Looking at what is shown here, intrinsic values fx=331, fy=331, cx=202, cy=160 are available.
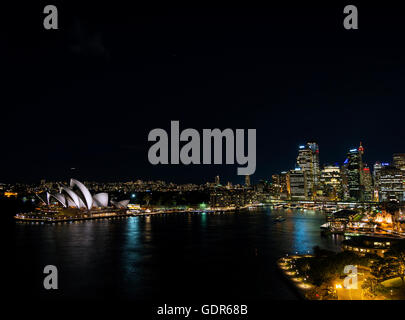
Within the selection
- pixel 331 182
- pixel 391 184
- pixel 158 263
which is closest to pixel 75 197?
pixel 158 263

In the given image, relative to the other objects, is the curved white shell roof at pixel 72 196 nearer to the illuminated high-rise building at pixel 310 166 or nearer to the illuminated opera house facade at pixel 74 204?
the illuminated opera house facade at pixel 74 204

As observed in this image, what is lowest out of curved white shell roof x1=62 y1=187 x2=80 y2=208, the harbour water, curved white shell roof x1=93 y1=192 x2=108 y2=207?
the harbour water

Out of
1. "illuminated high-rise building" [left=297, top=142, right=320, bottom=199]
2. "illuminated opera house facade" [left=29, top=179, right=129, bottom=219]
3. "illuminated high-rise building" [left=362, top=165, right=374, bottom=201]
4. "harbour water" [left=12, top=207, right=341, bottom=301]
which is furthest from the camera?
"illuminated high-rise building" [left=297, top=142, right=320, bottom=199]

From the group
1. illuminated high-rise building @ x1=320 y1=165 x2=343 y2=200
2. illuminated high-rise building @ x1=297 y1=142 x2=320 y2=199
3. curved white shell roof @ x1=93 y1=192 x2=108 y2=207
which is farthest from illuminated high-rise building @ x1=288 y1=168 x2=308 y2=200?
curved white shell roof @ x1=93 y1=192 x2=108 y2=207

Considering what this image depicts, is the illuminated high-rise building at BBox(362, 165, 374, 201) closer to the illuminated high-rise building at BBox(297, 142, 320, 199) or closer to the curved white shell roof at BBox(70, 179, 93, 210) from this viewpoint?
the illuminated high-rise building at BBox(297, 142, 320, 199)

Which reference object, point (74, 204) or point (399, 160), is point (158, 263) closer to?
point (74, 204)

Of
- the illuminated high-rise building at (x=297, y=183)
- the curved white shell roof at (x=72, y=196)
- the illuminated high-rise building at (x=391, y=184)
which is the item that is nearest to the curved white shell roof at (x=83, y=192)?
the curved white shell roof at (x=72, y=196)
